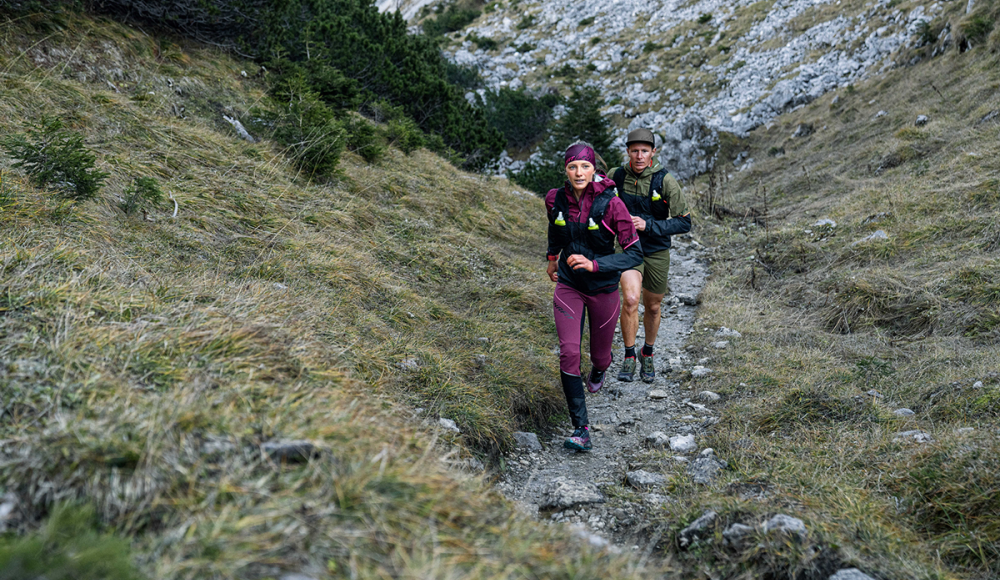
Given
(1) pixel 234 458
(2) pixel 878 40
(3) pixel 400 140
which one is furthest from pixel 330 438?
(2) pixel 878 40

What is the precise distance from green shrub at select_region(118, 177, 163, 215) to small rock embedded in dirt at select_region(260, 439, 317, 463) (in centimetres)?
362

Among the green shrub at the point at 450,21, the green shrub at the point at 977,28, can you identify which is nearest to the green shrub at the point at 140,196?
the green shrub at the point at 977,28

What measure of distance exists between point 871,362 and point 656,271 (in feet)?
6.22

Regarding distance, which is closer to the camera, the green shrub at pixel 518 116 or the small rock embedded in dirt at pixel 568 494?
the small rock embedded in dirt at pixel 568 494

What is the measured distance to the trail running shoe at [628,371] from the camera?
213 inches

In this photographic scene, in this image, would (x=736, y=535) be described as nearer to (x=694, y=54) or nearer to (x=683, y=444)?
(x=683, y=444)

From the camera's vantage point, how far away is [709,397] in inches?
187

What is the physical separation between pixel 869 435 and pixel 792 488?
932mm

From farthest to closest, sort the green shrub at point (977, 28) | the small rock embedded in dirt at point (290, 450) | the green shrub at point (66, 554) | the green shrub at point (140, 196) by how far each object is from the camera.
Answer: the green shrub at point (977, 28)
the green shrub at point (140, 196)
the small rock embedded in dirt at point (290, 450)
the green shrub at point (66, 554)

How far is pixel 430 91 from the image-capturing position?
14078 millimetres

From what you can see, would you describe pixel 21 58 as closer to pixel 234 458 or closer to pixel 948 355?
pixel 234 458

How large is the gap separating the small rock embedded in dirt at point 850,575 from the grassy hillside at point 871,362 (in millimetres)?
49

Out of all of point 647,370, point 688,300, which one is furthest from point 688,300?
point 647,370

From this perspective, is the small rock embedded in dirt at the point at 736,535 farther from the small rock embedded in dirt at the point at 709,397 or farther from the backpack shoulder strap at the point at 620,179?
the backpack shoulder strap at the point at 620,179
